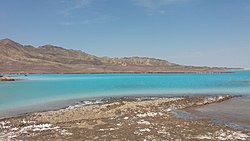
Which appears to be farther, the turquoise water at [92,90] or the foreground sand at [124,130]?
the turquoise water at [92,90]

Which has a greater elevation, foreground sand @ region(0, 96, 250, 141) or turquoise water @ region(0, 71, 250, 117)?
foreground sand @ region(0, 96, 250, 141)

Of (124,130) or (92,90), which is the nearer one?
(124,130)

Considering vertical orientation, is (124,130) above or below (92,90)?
above

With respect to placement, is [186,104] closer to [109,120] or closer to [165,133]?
[109,120]

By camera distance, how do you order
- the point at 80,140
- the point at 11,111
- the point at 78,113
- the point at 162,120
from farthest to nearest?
the point at 11,111 → the point at 78,113 → the point at 162,120 → the point at 80,140

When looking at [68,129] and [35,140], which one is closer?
[35,140]

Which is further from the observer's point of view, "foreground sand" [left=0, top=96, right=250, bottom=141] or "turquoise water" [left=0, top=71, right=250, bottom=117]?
"turquoise water" [left=0, top=71, right=250, bottom=117]

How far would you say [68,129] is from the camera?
18.6m

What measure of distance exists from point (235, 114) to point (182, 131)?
997 cm

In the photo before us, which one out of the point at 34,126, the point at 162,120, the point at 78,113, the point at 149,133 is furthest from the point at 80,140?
the point at 78,113

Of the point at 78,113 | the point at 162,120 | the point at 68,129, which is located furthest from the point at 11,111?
the point at 162,120

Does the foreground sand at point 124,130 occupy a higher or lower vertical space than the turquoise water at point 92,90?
higher

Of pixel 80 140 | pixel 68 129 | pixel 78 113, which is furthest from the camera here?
pixel 78 113

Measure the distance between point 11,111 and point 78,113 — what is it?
346 inches
